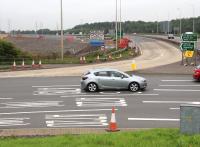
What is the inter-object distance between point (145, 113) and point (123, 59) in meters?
35.3

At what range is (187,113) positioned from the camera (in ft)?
43.4

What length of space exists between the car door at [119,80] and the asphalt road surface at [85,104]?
54 centimetres

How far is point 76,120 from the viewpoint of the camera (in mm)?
20281

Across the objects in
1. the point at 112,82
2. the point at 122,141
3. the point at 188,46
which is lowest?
the point at 112,82

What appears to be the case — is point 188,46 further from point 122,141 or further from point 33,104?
point 122,141

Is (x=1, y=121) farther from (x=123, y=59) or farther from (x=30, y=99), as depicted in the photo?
(x=123, y=59)

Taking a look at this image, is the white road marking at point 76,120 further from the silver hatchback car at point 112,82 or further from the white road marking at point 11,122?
the silver hatchback car at point 112,82

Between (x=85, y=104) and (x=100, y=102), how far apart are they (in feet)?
2.96

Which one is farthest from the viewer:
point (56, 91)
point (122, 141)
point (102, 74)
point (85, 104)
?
point (56, 91)

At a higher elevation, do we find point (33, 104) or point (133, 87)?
point (133, 87)

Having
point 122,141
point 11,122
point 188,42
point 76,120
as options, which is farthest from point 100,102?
point 188,42

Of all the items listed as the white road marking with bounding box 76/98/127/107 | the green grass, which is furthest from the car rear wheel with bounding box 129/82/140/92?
the green grass

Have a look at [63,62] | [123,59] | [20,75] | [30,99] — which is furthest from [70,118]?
[123,59]

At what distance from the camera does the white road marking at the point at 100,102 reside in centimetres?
2461
